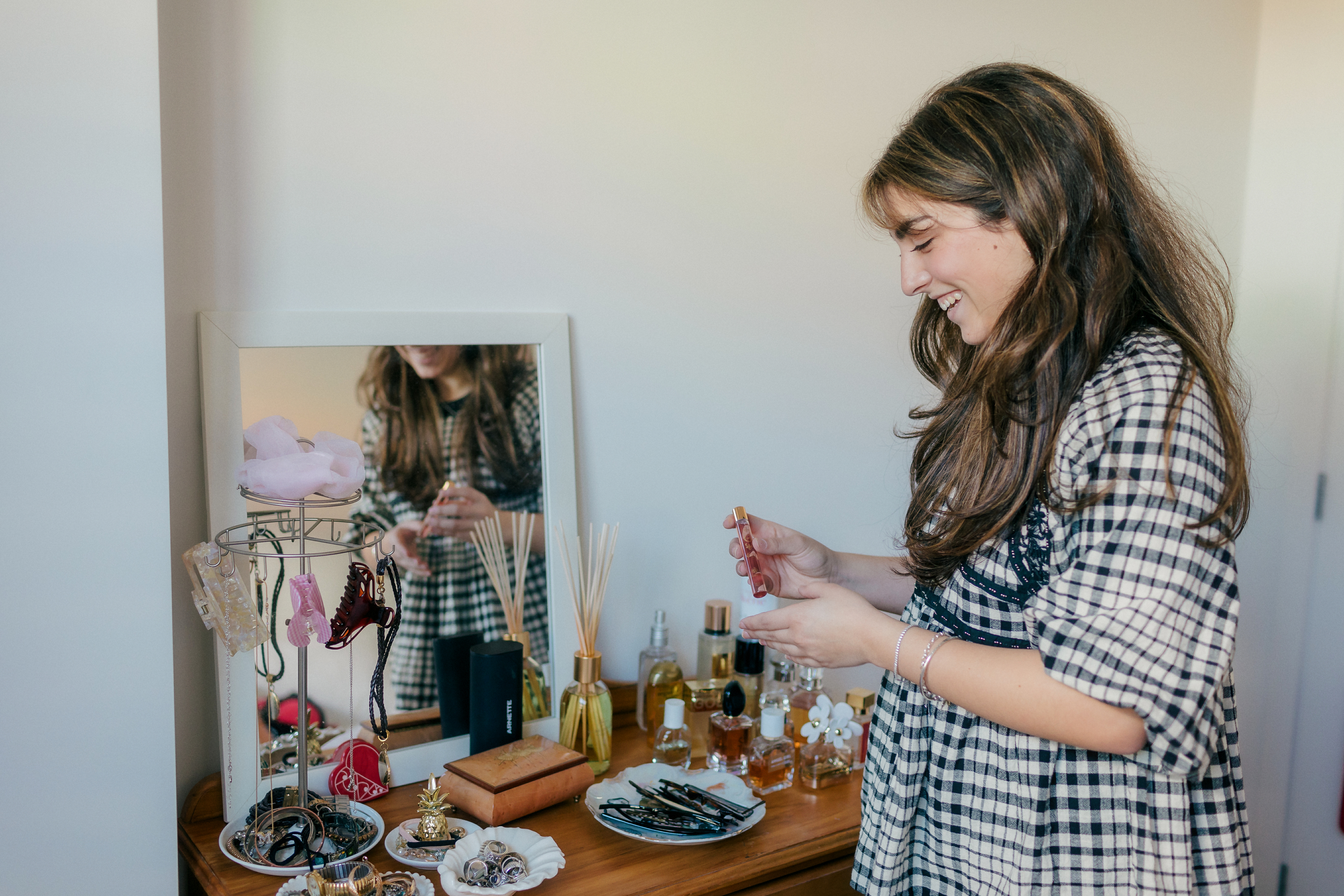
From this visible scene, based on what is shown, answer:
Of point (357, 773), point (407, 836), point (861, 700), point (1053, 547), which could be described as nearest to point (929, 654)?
point (1053, 547)

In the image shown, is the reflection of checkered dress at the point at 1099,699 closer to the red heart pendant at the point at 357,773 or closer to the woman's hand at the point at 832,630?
the woman's hand at the point at 832,630

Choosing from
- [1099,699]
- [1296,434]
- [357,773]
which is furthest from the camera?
[1296,434]

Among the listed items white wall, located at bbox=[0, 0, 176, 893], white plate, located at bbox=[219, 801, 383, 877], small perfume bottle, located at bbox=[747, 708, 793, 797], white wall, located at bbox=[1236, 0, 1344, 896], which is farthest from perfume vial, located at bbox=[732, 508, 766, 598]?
white wall, located at bbox=[1236, 0, 1344, 896]

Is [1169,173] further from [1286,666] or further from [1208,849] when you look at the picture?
[1208,849]

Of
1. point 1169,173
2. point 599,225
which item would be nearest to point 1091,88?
point 1169,173

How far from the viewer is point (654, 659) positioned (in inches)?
65.1

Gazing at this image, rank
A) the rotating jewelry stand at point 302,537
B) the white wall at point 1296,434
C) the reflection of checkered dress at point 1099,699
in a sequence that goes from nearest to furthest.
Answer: the reflection of checkered dress at point 1099,699
the rotating jewelry stand at point 302,537
the white wall at point 1296,434

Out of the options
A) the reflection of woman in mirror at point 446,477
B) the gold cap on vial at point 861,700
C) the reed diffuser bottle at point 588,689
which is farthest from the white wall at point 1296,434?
the reflection of woman in mirror at point 446,477

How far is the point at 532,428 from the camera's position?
158 centimetres

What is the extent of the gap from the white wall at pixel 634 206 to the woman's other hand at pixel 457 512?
212 millimetres

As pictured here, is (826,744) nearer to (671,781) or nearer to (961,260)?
(671,781)

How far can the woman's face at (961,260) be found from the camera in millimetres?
1063

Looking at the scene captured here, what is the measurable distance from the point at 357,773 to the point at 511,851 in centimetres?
29

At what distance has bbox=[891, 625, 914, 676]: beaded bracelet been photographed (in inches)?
42.6
